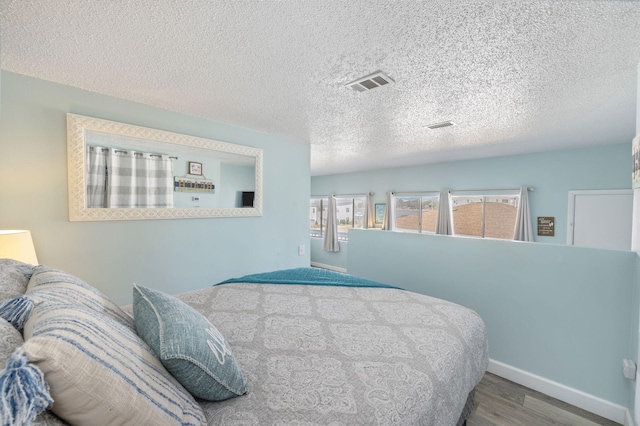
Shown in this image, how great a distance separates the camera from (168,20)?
122 cm

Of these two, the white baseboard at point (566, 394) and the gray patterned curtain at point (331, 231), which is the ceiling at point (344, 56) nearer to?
the white baseboard at point (566, 394)

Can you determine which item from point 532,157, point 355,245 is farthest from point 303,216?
point 532,157

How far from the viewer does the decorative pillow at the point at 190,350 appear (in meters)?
0.80

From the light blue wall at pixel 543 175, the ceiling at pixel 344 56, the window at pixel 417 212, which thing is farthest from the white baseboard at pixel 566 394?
the window at pixel 417 212

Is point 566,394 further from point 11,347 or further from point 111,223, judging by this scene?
point 111,223

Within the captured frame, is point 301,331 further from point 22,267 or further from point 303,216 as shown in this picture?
point 303,216

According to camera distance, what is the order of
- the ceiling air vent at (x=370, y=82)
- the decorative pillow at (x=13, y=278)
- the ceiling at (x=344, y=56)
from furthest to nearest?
the ceiling air vent at (x=370, y=82)
the ceiling at (x=344, y=56)
the decorative pillow at (x=13, y=278)

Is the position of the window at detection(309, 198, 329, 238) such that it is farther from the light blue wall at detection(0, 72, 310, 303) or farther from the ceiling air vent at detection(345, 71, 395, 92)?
the ceiling air vent at detection(345, 71, 395, 92)

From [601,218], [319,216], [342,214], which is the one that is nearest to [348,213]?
[342,214]

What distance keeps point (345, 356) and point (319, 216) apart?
607cm

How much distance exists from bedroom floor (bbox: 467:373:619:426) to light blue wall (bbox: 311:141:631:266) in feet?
7.20

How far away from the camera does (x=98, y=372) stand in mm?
580

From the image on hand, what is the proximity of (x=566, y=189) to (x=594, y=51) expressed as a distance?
3107 millimetres

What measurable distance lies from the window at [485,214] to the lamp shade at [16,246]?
17.5 ft
